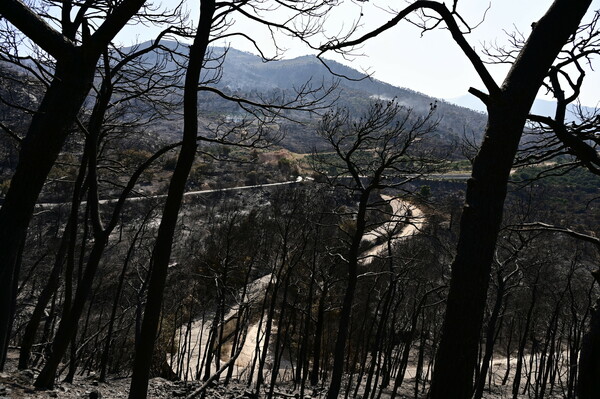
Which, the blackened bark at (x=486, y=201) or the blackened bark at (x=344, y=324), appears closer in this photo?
the blackened bark at (x=486, y=201)

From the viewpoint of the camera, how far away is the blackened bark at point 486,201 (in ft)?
6.70

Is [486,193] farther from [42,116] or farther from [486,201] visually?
[42,116]

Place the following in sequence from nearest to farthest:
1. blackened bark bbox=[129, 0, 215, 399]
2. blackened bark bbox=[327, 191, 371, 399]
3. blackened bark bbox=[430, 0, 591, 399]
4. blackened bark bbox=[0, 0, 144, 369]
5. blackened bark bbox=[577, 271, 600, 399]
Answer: blackened bark bbox=[430, 0, 591, 399] → blackened bark bbox=[577, 271, 600, 399] → blackened bark bbox=[0, 0, 144, 369] → blackened bark bbox=[129, 0, 215, 399] → blackened bark bbox=[327, 191, 371, 399]

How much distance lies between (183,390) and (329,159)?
61.8m

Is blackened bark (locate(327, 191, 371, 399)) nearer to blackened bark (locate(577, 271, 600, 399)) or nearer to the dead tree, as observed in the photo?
blackened bark (locate(577, 271, 600, 399))

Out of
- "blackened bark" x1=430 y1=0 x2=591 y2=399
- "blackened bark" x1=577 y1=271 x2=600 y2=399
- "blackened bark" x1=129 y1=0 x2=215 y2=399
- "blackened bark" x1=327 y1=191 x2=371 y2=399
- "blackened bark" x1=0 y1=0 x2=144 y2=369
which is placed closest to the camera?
"blackened bark" x1=430 y1=0 x2=591 y2=399

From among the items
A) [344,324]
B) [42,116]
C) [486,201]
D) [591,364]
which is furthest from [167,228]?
[344,324]

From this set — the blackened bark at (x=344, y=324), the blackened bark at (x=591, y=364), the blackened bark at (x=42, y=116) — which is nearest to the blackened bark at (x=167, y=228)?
the blackened bark at (x=42, y=116)

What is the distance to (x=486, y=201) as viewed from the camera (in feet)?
6.91

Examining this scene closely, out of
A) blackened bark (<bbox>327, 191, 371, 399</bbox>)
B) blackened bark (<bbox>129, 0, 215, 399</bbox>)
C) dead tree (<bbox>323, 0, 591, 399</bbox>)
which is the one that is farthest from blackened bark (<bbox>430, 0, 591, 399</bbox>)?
blackened bark (<bbox>327, 191, 371, 399</bbox>)

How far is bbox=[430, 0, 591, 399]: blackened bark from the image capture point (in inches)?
80.4

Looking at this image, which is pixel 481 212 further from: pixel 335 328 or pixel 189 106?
pixel 335 328

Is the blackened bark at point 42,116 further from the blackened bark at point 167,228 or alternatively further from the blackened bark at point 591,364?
the blackened bark at point 591,364

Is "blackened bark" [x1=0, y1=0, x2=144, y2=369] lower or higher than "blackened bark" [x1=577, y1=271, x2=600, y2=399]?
higher
